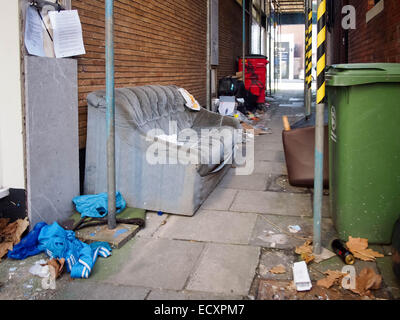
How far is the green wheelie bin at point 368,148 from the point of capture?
3.25 m

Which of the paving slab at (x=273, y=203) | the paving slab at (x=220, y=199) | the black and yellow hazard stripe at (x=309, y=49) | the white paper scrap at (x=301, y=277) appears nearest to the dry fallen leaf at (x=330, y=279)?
the white paper scrap at (x=301, y=277)

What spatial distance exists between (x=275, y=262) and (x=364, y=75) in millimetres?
1499

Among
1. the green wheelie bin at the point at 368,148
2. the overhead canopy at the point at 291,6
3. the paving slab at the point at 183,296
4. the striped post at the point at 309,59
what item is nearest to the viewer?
the paving slab at the point at 183,296

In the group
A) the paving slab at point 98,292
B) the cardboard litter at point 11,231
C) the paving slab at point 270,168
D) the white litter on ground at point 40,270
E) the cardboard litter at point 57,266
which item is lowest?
the paving slab at point 98,292

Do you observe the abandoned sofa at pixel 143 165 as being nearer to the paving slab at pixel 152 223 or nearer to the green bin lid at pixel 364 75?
the paving slab at pixel 152 223

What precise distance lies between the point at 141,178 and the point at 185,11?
17.3 ft

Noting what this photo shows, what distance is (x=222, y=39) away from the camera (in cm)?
1304

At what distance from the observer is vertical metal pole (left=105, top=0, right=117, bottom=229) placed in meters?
3.58

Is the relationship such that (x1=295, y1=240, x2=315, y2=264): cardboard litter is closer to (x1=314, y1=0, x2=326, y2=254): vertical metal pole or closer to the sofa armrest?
(x1=314, y1=0, x2=326, y2=254): vertical metal pole

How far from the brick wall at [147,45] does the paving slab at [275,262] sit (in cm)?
230

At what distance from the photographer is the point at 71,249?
3348mm

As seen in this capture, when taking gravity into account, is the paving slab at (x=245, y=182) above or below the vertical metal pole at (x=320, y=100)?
below
